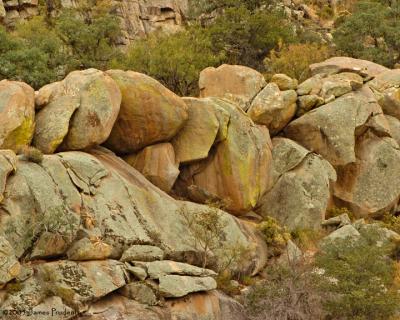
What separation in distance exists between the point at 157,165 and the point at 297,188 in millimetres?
7359

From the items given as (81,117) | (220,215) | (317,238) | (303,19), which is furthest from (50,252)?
(303,19)

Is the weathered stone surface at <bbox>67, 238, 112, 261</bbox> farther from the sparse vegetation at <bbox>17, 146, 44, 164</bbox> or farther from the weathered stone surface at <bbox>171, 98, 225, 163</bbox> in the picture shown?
the weathered stone surface at <bbox>171, 98, 225, 163</bbox>

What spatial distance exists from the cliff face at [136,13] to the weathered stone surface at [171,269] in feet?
156

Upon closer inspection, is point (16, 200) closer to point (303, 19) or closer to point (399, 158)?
point (399, 158)

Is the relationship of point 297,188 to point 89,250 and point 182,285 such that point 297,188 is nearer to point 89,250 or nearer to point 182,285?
point 182,285

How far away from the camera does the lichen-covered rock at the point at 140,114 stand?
2683 cm

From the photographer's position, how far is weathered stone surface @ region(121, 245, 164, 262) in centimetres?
2167

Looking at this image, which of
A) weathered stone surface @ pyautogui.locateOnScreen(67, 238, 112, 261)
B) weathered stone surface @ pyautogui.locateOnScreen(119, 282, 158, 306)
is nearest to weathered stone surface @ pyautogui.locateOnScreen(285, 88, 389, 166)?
weathered stone surface @ pyautogui.locateOnScreen(67, 238, 112, 261)

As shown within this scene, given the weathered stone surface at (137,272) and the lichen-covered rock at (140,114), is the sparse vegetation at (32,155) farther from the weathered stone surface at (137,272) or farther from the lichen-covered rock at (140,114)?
the lichen-covered rock at (140,114)

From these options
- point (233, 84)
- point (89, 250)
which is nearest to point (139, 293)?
point (89, 250)

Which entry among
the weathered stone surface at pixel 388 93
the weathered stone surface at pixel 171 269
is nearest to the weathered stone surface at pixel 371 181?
the weathered stone surface at pixel 388 93

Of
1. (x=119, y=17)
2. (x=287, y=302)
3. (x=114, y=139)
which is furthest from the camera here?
(x=119, y=17)

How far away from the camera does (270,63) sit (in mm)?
45375

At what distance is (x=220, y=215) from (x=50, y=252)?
25.2 ft
